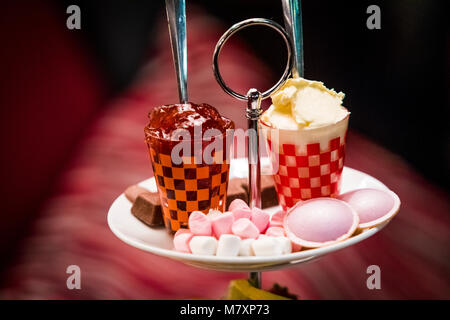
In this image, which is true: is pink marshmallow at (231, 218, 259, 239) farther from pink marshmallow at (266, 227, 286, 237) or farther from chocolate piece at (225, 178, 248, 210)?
chocolate piece at (225, 178, 248, 210)

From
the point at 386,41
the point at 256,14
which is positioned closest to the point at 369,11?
the point at 386,41

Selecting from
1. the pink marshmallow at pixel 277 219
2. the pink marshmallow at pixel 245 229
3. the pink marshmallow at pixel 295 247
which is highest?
the pink marshmallow at pixel 245 229

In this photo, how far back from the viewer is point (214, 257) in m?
0.83

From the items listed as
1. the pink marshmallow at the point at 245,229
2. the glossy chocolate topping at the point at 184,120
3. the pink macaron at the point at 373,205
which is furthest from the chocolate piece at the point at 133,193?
the pink macaron at the point at 373,205

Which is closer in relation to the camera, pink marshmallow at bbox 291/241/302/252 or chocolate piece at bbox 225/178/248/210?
pink marshmallow at bbox 291/241/302/252

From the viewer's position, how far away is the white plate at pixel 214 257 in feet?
2.72

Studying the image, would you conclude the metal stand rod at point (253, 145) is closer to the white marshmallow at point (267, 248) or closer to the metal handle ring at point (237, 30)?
the metal handle ring at point (237, 30)

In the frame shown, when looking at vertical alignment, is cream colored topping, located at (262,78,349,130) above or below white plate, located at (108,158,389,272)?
Result: above

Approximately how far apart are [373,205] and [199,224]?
12.5 inches

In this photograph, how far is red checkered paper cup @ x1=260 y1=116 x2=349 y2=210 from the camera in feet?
3.18

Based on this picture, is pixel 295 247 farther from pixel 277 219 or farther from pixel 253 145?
pixel 253 145

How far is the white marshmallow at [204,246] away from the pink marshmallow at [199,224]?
0.08 ft

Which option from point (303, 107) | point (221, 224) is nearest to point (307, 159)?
point (303, 107)

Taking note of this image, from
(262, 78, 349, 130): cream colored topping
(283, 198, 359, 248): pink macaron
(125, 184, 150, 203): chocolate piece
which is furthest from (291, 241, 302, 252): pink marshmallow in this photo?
(125, 184, 150, 203): chocolate piece
